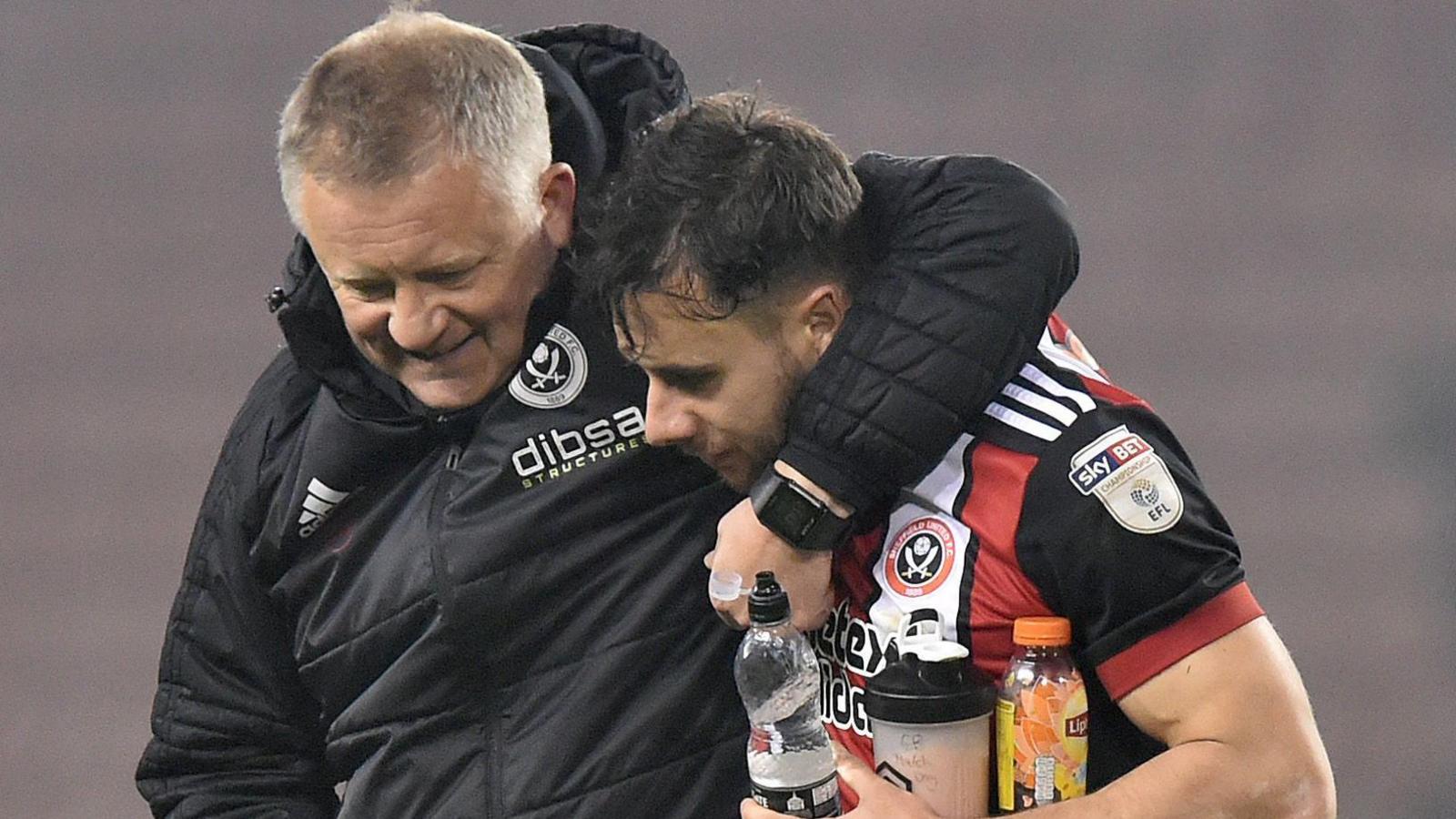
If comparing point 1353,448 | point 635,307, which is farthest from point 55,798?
point 1353,448

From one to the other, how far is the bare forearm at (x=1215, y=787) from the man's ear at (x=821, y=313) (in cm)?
40

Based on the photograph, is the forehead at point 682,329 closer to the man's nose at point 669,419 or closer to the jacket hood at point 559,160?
the man's nose at point 669,419

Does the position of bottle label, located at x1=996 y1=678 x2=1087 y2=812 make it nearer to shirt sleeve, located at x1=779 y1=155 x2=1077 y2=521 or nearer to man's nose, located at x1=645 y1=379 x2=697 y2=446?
shirt sleeve, located at x1=779 y1=155 x2=1077 y2=521

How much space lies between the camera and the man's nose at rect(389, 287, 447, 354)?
1.37m

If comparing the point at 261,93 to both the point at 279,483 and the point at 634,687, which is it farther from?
the point at 634,687

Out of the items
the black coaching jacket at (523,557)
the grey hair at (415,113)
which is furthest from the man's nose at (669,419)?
the grey hair at (415,113)

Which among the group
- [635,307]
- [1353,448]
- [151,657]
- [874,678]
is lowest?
[151,657]

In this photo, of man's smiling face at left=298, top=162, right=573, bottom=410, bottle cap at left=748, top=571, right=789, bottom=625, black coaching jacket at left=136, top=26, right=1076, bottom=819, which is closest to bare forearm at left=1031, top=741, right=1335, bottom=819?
bottle cap at left=748, top=571, right=789, bottom=625

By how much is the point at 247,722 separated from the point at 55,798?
1.26m

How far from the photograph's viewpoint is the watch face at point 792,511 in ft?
4.00

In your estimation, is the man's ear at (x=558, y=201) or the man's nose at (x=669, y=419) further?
the man's ear at (x=558, y=201)

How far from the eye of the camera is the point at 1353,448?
2.46 meters

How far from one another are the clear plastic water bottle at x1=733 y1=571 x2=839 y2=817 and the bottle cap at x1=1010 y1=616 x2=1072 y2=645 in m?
0.16

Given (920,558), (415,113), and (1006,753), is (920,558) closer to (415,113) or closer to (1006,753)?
(1006,753)
